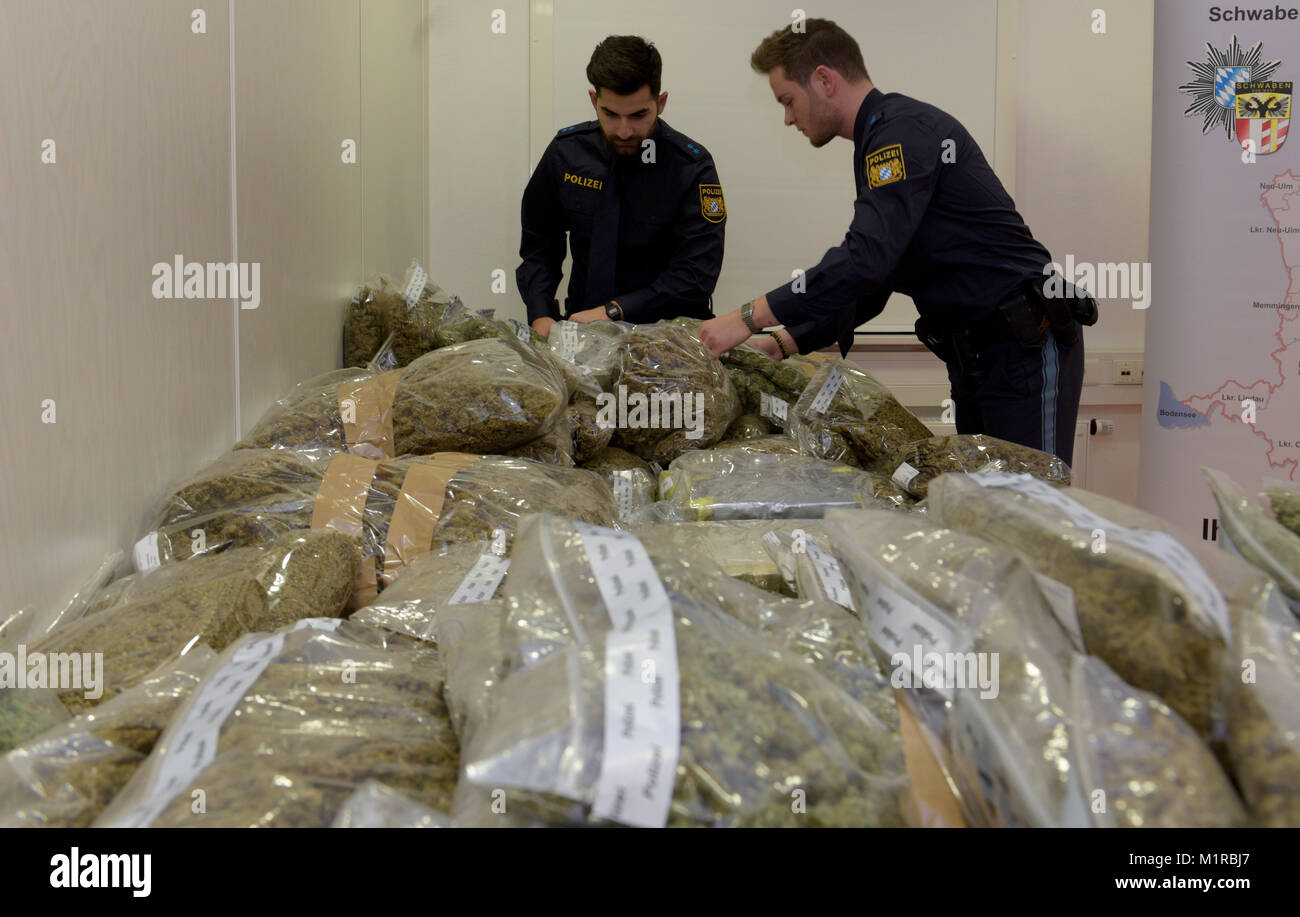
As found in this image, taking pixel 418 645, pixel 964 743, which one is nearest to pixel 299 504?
pixel 418 645

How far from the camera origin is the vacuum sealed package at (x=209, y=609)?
2.41 ft

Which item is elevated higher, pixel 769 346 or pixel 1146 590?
pixel 769 346

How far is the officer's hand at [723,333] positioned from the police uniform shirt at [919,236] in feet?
0.57

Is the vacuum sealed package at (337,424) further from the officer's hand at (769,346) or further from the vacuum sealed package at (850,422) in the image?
the officer's hand at (769,346)

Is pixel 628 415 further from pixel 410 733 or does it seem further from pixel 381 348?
pixel 410 733

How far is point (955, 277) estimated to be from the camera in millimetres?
2213

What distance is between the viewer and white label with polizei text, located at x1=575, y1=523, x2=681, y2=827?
0.41 m

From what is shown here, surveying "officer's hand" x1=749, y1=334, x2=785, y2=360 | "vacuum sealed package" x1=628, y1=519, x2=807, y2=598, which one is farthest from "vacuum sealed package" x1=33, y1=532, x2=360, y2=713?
"officer's hand" x1=749, y1=334, x2=785, y2=360

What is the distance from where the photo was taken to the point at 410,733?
0.56 metres

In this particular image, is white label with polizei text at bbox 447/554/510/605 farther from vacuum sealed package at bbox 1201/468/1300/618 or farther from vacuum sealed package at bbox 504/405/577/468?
vacuum sealed package at bbox 1201/468/1300/618

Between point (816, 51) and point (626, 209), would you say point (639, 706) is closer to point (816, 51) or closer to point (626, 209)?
point (816, 51)

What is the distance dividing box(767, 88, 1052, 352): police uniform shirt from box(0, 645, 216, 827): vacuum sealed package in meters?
1.62

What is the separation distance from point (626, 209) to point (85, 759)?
264 cm

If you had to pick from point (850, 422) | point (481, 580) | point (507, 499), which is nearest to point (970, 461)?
point (850, 422)
